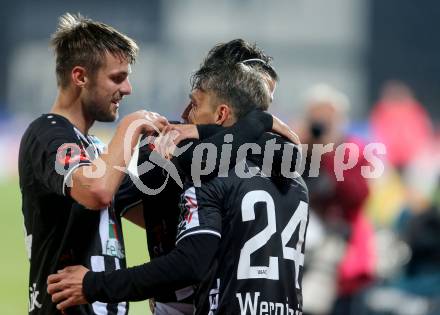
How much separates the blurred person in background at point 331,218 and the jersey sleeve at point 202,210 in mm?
3587

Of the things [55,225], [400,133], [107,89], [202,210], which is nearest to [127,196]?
[55,225]

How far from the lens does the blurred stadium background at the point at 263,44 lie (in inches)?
1097

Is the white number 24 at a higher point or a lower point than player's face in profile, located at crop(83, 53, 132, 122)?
lower

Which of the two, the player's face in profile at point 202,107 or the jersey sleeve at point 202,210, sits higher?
the player's face in profile at point 202,107

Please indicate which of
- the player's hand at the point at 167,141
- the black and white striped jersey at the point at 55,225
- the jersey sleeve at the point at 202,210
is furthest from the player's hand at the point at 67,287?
the player's hand at the point at 167,141

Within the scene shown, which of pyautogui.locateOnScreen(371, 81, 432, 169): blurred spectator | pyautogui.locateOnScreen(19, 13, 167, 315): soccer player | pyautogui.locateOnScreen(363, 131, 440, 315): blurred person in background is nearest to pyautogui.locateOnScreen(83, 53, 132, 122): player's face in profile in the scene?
pyautogui.locateOnScreen(19, 13, 167, 315): soccer player

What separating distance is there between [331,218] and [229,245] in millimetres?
3854

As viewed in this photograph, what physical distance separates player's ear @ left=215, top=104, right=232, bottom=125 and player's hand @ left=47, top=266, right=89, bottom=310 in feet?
A: 2.65

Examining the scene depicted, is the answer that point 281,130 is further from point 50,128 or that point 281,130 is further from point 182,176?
point 50,128

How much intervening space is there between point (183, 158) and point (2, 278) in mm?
10289

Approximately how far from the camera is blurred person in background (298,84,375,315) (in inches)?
303

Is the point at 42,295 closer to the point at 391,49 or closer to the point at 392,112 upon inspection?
the point at 392,112

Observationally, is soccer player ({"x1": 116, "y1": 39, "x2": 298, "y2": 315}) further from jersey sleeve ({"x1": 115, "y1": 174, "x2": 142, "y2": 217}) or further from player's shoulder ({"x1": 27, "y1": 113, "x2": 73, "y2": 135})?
player's shoulder ({"x1": 27, "y1": 113, "x2": 73, "y2": 135})

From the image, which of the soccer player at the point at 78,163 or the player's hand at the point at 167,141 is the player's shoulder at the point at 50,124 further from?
the player's hand at the point at 167,141
